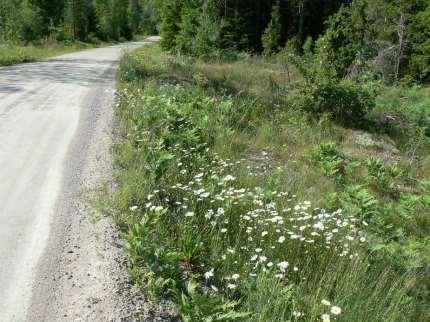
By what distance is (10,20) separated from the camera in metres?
32.0

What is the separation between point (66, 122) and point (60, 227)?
4.83 metres

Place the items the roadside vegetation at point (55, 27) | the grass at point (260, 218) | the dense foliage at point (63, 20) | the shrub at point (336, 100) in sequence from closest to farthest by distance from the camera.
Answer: the grass at point (260, 218), the shrub at point (336, 100), the roadside vegetation at point (55, 27), the dense foliage at point (63, 20)

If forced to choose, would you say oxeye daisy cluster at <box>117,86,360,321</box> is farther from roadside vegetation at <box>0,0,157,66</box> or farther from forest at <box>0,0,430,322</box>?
roadside vegetation at <box>0,0,157,66</box>

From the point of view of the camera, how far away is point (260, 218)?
533 cm

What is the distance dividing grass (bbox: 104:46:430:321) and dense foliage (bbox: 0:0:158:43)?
83.8 feet

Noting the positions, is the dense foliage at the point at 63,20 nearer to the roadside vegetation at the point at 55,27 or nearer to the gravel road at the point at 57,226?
the roadside vegetation at the point at 55,27

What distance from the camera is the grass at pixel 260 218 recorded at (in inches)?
158

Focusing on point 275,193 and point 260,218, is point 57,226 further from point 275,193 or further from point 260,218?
point 275,193

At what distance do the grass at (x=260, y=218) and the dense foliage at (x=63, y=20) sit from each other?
2554cm

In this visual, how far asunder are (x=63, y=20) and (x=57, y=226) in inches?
1749

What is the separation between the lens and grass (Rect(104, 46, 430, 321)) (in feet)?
13.2

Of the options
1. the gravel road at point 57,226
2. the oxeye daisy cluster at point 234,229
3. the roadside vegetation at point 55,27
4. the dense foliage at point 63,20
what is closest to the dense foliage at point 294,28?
the roadside vegetation at point 55,27

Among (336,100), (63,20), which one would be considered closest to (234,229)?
(336,100)

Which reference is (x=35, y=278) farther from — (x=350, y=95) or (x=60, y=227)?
(x=350, y=95)
